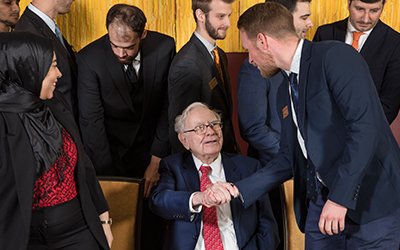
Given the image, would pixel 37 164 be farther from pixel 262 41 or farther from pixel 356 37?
pixel 356 37

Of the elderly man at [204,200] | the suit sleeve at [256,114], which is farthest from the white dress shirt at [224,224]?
the suit sleeve at [256,114]

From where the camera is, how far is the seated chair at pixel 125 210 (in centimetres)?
205

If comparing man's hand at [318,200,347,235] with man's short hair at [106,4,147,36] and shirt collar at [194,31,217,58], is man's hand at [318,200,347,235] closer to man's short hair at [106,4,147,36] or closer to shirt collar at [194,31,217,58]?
shirt collar at [194,31,217,58]

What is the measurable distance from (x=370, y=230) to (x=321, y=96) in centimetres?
50

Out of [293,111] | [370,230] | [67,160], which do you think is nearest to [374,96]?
[293,111]

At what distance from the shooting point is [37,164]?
59.7 inches

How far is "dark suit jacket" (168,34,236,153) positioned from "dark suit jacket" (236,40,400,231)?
994 millimetres

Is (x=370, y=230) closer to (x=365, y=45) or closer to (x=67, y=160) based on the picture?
(x=67, y=160)

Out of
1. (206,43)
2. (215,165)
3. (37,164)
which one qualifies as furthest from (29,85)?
(206,43)

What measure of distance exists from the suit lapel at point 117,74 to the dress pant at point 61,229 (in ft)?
3.35

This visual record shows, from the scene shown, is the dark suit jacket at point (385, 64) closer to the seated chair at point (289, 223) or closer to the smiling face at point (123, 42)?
the seated chair at point (289, 223)

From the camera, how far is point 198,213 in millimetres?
2004

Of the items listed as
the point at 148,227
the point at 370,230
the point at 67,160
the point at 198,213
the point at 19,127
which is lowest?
the point at 148,227

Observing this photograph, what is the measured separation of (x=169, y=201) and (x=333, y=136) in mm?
835
